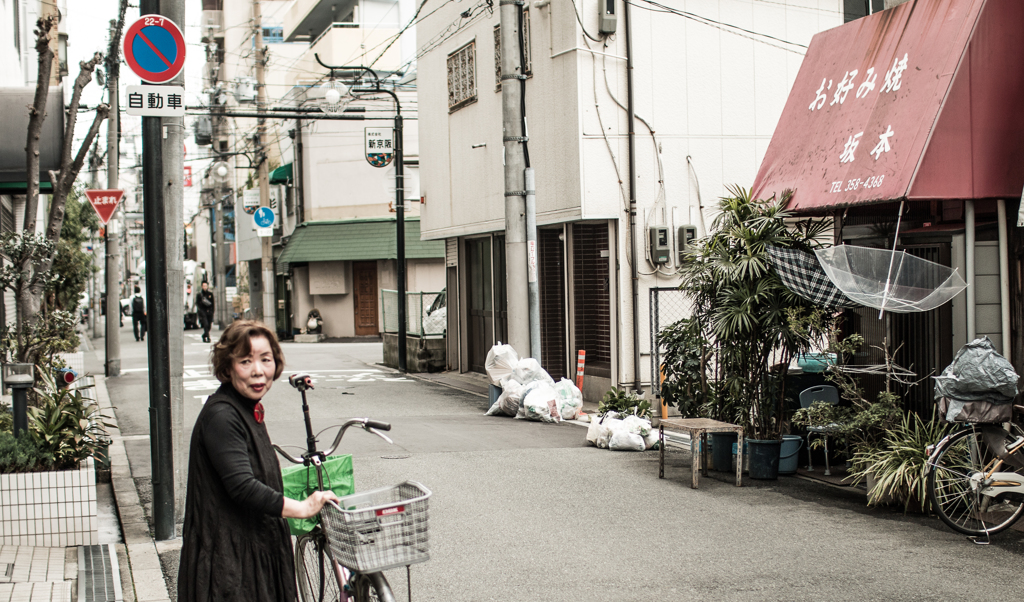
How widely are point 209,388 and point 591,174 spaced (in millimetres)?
8442

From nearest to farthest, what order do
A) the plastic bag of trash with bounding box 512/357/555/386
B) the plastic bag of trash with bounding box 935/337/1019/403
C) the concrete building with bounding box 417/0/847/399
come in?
the plastic bag of trash with bounding box 935/337/1019/403
the plastic bag of trash with bounding box 512/357/555/386
the concrete building with bounding box 417/0/847/399

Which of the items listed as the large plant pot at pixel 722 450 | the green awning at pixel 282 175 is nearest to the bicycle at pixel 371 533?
the large plant pot at pixel 722 450

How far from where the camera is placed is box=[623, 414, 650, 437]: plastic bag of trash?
37.9ft

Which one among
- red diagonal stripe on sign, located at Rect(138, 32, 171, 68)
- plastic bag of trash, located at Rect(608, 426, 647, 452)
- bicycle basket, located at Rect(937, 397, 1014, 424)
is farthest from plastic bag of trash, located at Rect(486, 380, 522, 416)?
red diagonal stripe on sign, located at Rect(138, 32, 171, 68)

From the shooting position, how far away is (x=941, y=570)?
6441mm

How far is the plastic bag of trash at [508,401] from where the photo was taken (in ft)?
47.6

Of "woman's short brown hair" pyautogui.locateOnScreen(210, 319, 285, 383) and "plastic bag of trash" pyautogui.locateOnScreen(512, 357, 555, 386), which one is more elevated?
"woman's short brown hair" pyautogui.locateOnScreen(210, 319, 285, 383)

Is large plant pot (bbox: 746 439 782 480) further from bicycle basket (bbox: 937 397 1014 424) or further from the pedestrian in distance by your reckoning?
the pedestrian in distance

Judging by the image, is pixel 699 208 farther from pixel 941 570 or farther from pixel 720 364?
pixel 941 570

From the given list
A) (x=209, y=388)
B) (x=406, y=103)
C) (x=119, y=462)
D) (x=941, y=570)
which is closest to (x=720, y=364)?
(x=941, y=570)

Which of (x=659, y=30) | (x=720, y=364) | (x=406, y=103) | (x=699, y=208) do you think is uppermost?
(x=406, y=103)

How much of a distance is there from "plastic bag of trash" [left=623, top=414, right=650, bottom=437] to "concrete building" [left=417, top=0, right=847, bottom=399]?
3.99m

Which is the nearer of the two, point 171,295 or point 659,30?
point 171,295

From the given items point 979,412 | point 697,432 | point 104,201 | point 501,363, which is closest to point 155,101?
point 697,432
